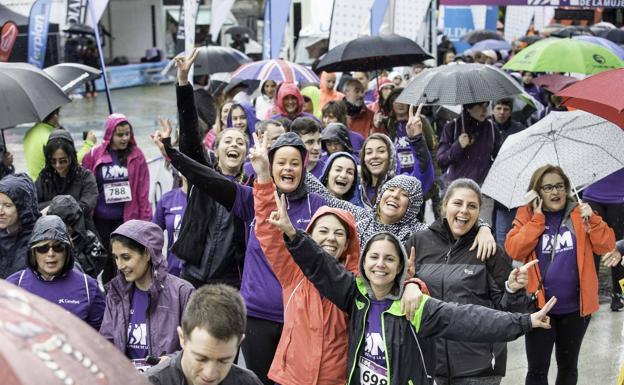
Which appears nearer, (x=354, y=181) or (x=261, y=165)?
(x=261, y=165)

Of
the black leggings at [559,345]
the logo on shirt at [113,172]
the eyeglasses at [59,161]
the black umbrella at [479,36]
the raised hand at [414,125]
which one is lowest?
the black leggings at [559,345]

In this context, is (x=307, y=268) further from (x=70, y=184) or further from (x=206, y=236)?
(x=70, y=184)

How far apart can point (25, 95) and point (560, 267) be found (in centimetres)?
379

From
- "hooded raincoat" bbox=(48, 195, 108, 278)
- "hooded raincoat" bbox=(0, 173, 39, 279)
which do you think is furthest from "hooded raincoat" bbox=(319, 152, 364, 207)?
"hooded raincoat" bbox=(0, 173, 39, 279)

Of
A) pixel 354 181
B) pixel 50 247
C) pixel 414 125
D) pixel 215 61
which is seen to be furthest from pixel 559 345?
pixel 215 61

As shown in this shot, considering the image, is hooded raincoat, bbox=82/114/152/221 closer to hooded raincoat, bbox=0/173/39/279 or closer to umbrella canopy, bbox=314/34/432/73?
hooded raincoat, bbox=0/173/39/279

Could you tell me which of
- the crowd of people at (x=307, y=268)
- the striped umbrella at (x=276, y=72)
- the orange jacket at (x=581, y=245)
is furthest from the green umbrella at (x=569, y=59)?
the orange jacket at (x=581, y=245)

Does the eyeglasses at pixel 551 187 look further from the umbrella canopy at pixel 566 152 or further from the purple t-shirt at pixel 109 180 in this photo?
the purple t-shirt at pixel 109 180

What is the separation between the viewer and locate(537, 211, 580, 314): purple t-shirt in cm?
577

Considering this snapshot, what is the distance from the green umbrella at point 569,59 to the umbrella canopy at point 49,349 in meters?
9.48

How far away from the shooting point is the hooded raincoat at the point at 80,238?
618cm

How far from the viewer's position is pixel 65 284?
5.05 metres

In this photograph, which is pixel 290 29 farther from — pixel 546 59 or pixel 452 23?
pixel 546 59

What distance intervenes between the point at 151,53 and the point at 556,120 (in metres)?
30.6
